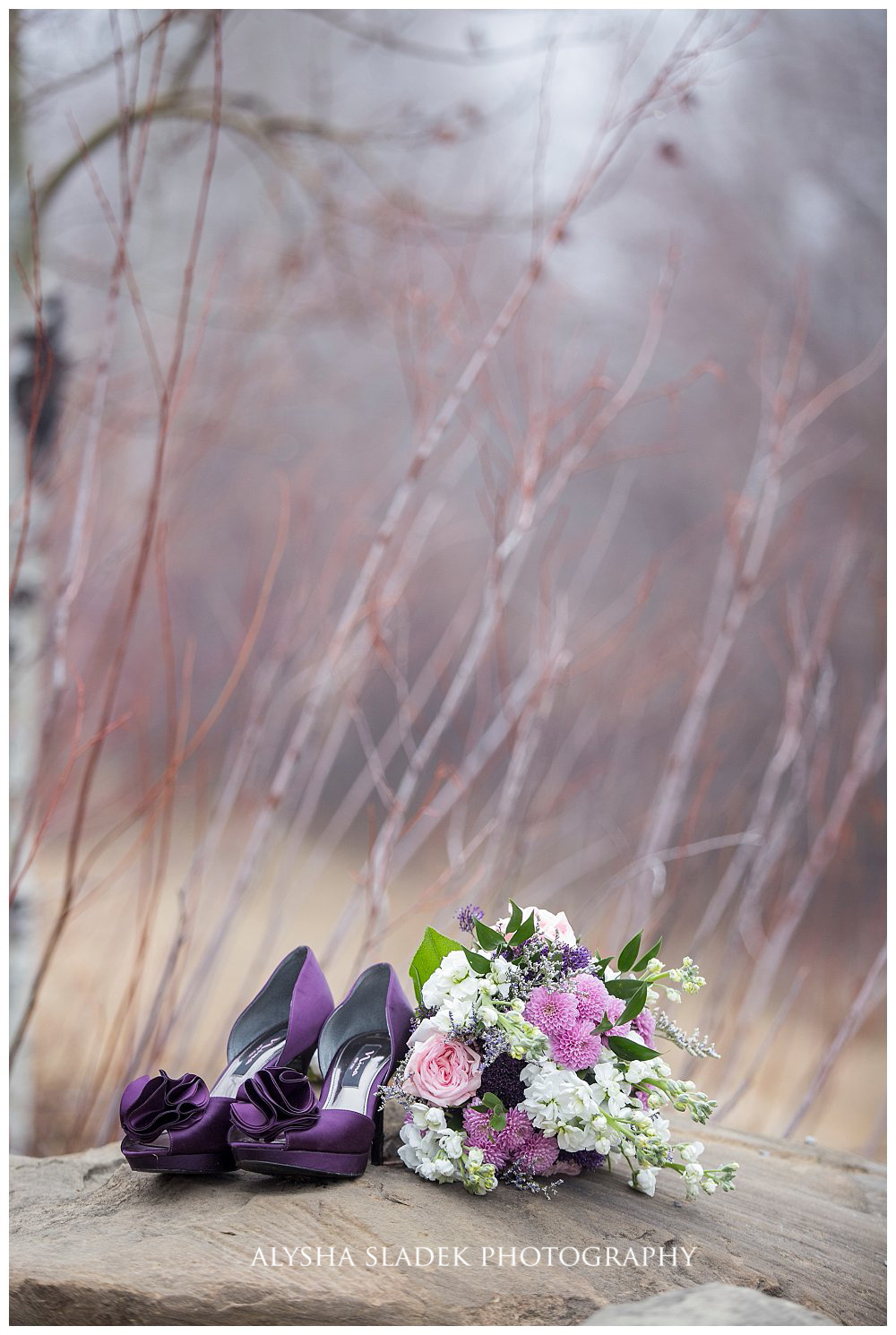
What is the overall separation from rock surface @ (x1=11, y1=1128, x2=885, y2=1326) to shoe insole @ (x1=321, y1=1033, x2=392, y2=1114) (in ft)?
0.25

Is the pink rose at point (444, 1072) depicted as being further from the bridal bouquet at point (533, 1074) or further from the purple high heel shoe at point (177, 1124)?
the purple high heel shoe at point (177, 1124)

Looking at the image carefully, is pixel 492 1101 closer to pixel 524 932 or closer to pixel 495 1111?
pixel 495 1111

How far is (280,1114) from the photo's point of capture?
0.96 metres

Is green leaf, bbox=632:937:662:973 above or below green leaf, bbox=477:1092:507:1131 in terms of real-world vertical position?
above

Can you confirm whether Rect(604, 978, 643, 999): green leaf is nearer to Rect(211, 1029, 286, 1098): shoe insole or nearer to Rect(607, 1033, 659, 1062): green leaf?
Rect(607, 1033, 659, 1062): green leaf

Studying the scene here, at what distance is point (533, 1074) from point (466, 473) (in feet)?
8.93

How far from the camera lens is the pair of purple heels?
3.14 ft

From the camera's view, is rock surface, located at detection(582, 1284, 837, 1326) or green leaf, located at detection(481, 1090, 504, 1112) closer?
rock surface, located at detection(582, 1284, 837, 1326)

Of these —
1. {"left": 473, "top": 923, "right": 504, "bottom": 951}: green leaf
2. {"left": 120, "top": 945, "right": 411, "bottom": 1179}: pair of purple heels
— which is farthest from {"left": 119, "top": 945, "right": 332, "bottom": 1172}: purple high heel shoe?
{"left": 473, "top": 923, "right": 504, "bottom": 951}: green leaf

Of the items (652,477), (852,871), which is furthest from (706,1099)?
(652,477)

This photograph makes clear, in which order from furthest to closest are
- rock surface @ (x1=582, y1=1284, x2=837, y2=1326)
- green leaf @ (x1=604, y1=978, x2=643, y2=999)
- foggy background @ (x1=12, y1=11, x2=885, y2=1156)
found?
1. foggy background @ (x1=12, y1=11, x2=885, y2=1156)
2. green leaf @ (x1=604, y1=978, x2=643, y2=999)
3. rock surface @ (x1=582, y1=1284, x2=837, y2=1326)

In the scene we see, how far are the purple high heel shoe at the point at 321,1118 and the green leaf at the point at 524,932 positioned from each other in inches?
6.9

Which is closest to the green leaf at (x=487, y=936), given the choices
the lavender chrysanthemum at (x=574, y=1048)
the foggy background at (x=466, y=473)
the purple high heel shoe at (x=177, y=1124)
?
the lavender chrysanthemum at (x=574, y=1048)

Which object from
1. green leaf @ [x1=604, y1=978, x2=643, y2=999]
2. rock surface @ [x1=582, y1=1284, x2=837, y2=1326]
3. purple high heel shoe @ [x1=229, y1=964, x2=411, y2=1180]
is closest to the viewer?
rock surface @ [x1=582, y1=1284, x2=837, y2=1326]
